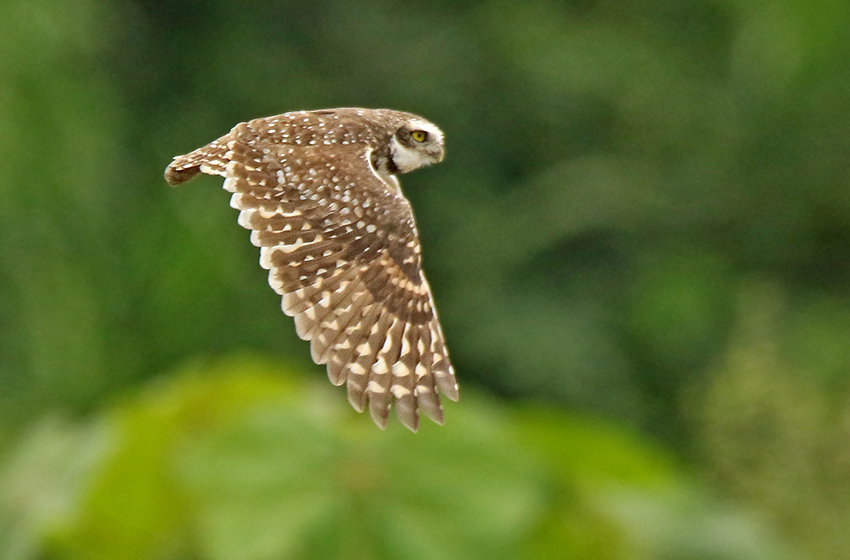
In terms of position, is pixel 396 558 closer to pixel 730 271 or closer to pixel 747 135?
pixel 730 271

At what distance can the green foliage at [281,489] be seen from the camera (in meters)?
10.2

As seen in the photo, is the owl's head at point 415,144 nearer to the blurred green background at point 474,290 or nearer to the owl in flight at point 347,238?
the owl in flight at point 347,238

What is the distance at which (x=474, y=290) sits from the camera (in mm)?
19828

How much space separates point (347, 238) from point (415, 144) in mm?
389

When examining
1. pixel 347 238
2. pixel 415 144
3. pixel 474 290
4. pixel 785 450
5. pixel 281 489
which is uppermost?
pixel 415 144

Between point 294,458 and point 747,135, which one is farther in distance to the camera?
point 747,135

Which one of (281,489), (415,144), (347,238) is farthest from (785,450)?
(347,238)

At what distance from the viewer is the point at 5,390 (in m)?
14.7

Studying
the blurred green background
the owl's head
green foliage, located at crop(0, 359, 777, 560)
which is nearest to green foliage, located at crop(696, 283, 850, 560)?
the blurred green background

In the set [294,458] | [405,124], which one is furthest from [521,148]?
[405,124]

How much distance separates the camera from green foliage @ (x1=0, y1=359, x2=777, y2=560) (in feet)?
33.3

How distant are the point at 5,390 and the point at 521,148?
831 cm

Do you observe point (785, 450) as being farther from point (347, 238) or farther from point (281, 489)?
point (347, 238)

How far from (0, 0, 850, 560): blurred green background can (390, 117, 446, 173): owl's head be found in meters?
3.92
